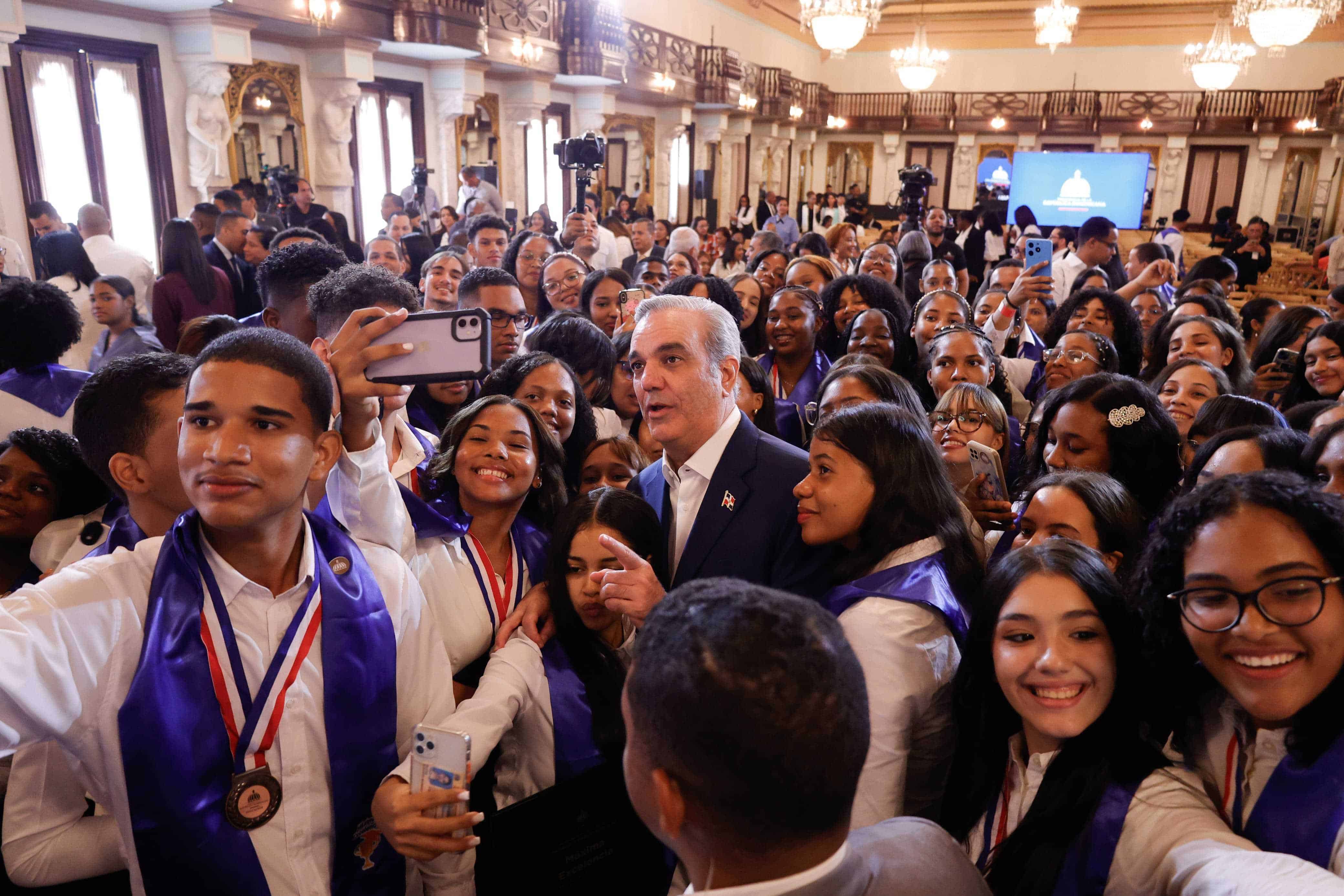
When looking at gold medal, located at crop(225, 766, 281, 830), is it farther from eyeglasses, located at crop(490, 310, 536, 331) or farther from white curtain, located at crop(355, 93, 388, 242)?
white curtain, located at crop(355, 93, 388, 242)

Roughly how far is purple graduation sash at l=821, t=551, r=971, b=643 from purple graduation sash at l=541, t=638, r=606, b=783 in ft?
1.80

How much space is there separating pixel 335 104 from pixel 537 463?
25.6 ft

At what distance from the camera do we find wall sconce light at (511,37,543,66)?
1002cm

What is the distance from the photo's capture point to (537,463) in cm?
223

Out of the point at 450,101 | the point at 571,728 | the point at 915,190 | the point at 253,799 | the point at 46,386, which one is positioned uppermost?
the point at 450,101

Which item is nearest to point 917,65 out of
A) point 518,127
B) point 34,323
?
point 518,127

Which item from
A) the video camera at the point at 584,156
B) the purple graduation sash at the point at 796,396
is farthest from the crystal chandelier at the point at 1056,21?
the purple graduation sash at the point at 796,396

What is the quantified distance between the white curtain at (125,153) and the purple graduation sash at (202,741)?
6742 mm

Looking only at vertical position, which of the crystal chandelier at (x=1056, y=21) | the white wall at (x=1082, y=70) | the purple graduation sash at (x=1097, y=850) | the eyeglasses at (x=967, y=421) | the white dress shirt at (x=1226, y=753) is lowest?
the purple graduation sash at (x=1097, y=850)

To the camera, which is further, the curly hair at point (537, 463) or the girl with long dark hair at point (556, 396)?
the girl with long dark hair at point (556, 396)

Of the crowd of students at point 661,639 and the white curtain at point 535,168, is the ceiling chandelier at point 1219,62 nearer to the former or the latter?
the white curtain at point 535,168

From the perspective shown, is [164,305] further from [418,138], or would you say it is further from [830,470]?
[418,138]

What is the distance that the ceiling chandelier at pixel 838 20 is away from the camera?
896 cm

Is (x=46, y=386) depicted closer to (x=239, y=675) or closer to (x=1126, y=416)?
(x=239, y=675)
